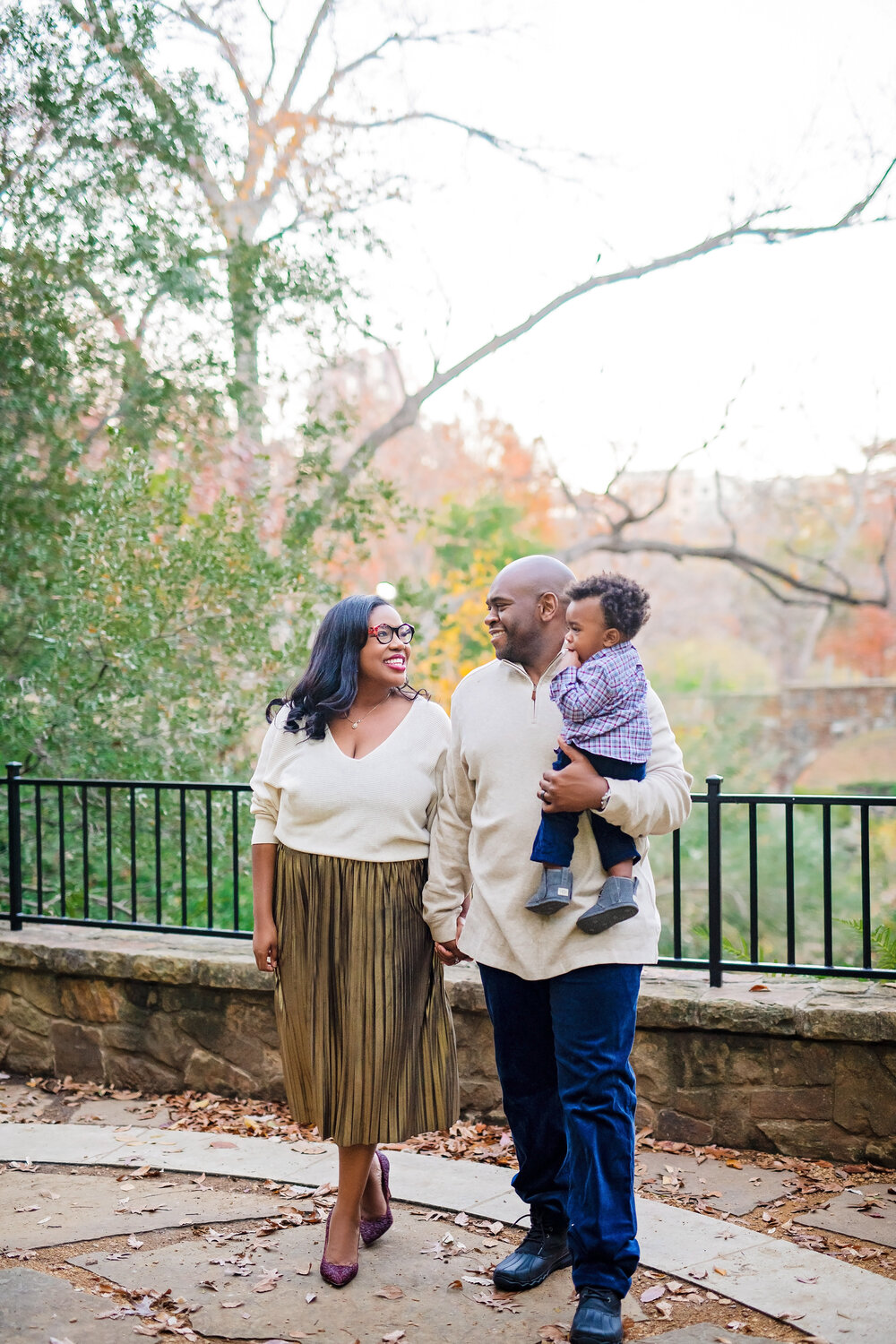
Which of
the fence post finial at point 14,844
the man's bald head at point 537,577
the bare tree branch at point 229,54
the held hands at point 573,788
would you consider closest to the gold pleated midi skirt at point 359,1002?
the held hands at point 573,788

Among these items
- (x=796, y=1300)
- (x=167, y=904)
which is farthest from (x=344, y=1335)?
(x=167, y=904)

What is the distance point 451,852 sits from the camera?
9.61 feet

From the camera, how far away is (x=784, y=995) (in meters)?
3.97

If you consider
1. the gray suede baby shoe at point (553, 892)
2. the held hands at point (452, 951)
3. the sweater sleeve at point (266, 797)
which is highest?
the sweater sleeve at point (266, 797)

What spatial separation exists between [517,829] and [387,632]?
26.1 inches

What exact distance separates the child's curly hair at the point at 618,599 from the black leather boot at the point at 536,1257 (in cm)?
157

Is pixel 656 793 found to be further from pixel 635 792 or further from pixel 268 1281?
pixel 268 1281

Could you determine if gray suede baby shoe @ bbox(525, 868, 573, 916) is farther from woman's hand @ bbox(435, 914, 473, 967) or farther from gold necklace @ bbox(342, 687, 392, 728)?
gold necklace @ bbox(342, 687, 392, 728)

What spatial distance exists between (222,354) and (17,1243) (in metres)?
7.08

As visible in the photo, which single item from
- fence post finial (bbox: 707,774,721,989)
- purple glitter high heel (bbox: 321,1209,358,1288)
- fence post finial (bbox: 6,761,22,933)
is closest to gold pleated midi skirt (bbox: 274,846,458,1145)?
purple glitter high heel (bbox: 321,1209,358,1288)

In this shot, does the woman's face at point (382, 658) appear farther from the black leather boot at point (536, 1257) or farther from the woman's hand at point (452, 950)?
the black leather boot at point (536, 1257)

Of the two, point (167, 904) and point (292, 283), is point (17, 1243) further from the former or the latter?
point (292, 283)

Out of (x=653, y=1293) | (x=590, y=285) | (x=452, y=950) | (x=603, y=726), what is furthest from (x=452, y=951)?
(x=590, y=285)

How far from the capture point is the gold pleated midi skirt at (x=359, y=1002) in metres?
2.91
